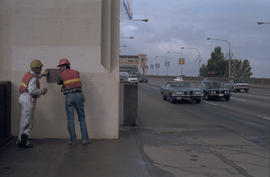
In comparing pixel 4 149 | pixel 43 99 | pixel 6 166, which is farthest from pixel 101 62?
pixel 6 166

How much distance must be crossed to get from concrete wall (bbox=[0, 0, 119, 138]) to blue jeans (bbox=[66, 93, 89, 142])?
607mm

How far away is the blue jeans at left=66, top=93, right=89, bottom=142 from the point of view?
7.37 metres

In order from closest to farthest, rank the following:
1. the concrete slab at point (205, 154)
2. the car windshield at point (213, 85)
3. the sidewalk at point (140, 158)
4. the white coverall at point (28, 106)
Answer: the sidewalk at point (140, 158), the concrete slab at point (205, 154), the white coverall at point (28, 106), the car windshield at point (213, 85)

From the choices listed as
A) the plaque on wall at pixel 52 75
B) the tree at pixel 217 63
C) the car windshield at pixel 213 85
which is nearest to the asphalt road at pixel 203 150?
the plaque on wall at pixel 52 75

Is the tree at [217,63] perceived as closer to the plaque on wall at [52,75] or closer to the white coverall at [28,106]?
the plaque on wall at [52,75]

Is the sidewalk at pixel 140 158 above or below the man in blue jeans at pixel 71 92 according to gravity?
below

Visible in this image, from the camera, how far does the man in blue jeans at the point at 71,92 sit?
733 cm

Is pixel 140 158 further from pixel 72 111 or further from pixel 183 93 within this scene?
pixel 183 93

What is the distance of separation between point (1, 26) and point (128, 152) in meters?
4.34

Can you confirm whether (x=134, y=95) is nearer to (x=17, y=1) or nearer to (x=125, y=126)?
(x=125, y=126)

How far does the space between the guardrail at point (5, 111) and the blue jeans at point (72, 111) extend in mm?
1402

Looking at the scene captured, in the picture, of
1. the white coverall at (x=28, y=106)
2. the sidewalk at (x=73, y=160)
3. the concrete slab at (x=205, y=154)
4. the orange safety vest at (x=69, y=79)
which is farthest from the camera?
the orange safety vest at (x=69, y=79)

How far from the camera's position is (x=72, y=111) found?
7441 mm

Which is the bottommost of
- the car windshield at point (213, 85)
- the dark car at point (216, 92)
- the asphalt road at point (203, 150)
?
the asphalt road at point (203, 150)
